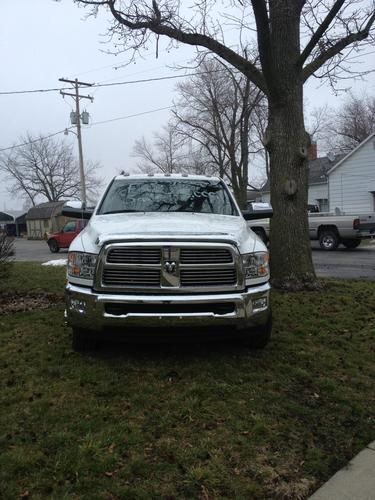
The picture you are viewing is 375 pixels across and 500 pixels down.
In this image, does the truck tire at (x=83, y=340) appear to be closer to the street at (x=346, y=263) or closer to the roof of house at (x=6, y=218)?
the street at (x=346, y=263)

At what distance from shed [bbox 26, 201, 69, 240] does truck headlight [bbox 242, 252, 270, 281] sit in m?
52.3

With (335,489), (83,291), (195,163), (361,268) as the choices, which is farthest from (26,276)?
(195,163)

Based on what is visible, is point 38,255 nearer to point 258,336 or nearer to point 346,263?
point 346,263

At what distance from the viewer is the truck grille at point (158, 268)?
427 cm

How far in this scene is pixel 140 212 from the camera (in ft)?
18.0

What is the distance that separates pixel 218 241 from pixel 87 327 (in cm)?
140

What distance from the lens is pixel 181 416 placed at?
3631 mm

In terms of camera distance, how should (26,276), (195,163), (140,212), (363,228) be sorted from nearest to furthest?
(140,212), (26,276), (363,228), (195,163)

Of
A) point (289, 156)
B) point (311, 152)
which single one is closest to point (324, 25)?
point (289, 156)

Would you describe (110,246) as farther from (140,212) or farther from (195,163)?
(195,163)

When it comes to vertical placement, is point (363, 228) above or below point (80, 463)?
above

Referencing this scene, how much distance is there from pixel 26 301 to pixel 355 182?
2395cm

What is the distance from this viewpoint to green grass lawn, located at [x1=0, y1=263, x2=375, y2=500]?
9.41 feet

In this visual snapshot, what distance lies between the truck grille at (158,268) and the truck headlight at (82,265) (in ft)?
0.38
